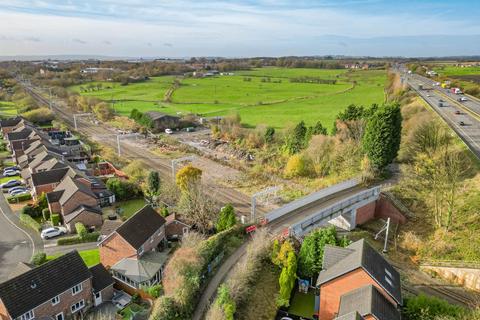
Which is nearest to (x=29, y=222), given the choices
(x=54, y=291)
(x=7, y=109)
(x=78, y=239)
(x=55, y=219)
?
(x=55, y=219)

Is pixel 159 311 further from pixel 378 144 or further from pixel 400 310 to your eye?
pixel 378 144

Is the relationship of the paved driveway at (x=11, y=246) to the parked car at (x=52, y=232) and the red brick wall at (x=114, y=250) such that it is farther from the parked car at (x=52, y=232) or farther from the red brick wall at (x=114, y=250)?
the red brick wall at (x=114, y=250)

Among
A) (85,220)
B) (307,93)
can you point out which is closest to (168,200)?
(85,220)

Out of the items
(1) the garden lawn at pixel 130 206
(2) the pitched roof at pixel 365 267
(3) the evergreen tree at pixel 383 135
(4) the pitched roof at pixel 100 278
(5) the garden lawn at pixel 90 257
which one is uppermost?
(3) the evergreen tree at pixel 383 135

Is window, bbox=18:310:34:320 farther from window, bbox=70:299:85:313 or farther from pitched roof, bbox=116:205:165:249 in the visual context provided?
pitched roof, bbox=116:205:165:249

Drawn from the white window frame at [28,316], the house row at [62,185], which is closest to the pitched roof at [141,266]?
the white window frame at [28,316]

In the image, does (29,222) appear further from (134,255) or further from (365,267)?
(365,267)

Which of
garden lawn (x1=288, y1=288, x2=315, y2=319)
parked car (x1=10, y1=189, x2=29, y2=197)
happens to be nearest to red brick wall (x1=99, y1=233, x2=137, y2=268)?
garden lawn (x1=288, y1=288, x2=315, y2=319)
